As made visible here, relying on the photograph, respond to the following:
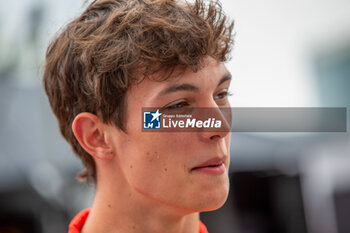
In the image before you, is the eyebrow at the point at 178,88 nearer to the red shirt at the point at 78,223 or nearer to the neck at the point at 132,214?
the neck at the point at 132,214

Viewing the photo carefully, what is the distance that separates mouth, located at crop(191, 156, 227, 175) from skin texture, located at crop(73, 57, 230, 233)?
0.02m

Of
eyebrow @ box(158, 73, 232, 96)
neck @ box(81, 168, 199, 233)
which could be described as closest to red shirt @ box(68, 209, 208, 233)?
neck @ box(81, 168, 199, 233)

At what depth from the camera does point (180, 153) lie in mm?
2180

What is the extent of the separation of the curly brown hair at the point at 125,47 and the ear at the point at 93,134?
52mm

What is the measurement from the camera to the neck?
2336mm

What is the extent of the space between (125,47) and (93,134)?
54 cm

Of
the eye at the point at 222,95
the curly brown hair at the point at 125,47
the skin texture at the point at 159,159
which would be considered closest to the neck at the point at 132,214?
the skin texture at the point at 159,159

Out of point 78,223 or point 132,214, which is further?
point 78,223

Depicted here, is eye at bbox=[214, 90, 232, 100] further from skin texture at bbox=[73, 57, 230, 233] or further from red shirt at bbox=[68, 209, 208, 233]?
red shirt at bbox=[68, 209, 208, 233]

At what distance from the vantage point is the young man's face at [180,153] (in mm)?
2160

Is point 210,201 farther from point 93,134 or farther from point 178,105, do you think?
point 93,134

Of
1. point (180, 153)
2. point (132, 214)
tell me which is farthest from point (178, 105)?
point (132, 214)

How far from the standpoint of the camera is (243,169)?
614 cm

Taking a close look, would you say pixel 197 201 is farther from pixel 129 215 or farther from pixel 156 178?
pixel 129 215
